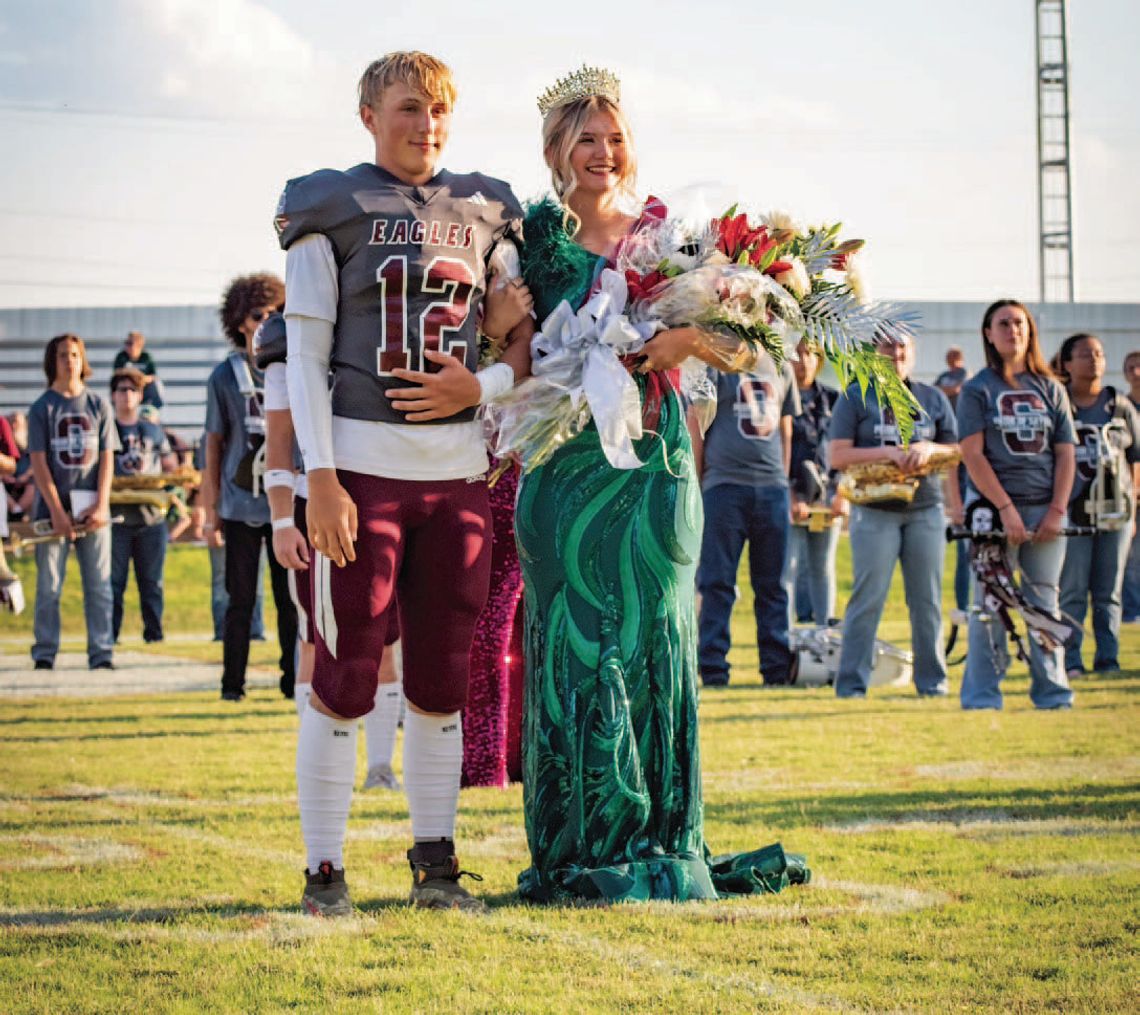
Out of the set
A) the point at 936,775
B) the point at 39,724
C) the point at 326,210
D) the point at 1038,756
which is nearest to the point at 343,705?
the point at 326,210

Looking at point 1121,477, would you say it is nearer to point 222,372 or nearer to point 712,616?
point 712,616

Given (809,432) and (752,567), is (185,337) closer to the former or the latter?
(809,432)

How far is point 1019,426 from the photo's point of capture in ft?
32.0

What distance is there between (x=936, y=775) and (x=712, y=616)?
4393 millimetres

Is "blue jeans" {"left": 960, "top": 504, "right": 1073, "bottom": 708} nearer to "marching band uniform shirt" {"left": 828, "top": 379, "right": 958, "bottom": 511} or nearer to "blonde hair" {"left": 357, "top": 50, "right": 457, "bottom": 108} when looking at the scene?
"marching band uniform shirt" {"left": 828, "top": 379, "right": 958, "bottom": 511}

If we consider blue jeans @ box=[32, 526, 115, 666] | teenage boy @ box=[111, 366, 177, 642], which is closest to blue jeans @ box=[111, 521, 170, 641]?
teenage boy @ box=[111, 366, 177, 642]

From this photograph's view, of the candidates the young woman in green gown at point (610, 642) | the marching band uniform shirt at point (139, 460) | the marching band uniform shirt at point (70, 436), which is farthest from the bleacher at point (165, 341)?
the young woman in green gown at point (610, 642)

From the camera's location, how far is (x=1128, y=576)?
16.0 metres

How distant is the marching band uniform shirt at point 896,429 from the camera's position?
10398 mm

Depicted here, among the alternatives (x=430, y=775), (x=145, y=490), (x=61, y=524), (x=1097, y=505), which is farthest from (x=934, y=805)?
(x=145, y=490)

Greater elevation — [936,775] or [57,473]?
[57,473]

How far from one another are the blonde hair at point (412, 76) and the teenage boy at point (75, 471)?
8099mm

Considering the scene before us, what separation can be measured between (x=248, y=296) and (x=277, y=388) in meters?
3.78

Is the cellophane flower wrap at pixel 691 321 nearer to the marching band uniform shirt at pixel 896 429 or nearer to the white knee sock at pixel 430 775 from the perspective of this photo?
the white knee sock at pixel 430 775
